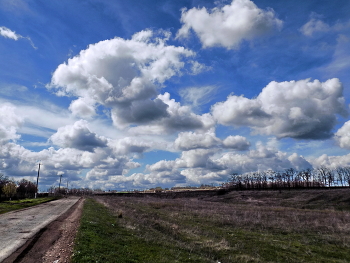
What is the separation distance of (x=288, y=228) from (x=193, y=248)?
46.0ft

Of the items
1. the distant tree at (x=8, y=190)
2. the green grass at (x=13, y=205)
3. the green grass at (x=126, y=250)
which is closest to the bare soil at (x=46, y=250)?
the green grass at (x=126, y=250)

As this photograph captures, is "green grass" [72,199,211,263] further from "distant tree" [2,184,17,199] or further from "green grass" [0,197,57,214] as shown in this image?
"distant tree" [2,184,17,199]

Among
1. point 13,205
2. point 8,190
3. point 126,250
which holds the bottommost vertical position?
point 13,205

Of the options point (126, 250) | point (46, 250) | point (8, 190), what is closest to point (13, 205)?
point (46, 250)

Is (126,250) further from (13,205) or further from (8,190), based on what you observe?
(8,190)

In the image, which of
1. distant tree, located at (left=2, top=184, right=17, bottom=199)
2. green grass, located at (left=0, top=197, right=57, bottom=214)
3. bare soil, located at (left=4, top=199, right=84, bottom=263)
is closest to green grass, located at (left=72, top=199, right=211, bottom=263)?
bare soil, located at (left=4, top=199, right=84, bottom=263)

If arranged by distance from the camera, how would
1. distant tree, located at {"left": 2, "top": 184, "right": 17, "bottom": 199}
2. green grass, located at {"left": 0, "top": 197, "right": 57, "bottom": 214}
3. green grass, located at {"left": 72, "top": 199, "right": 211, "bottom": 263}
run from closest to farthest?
1. green grass, located at {"left": 72, "top": 199, "right": 211, "bottom": 263}
2. green grass, located at {"left": 0, "top": 197, "right": 57, "bottom": 214}
3. distant tree, located at {"left": 2, "top": 184, "right": 17, "bottom": 199}

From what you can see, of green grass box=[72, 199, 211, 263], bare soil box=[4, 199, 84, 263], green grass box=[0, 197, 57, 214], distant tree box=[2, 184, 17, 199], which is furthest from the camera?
distant tree box=[2, 184, 17, 199]

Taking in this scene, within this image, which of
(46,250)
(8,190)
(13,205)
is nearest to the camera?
(46,250)

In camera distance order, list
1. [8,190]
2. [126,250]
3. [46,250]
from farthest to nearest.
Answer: [8,190] < [126,250] < [46,250]

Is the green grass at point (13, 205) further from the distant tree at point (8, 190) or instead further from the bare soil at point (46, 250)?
the distant tree at point (8, 190)

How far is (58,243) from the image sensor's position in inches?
575

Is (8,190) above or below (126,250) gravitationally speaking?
above

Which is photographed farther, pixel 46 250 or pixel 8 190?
pixel 8 190
